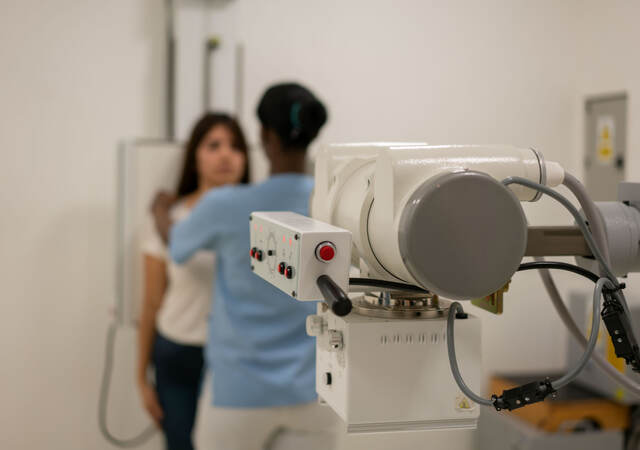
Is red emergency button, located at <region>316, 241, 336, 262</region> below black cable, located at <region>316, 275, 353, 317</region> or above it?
above

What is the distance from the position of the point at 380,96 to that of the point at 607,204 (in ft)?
6.12

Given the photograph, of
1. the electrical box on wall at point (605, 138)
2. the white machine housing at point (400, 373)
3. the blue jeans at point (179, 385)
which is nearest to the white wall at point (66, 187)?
the blue jeans at point (179, 385)

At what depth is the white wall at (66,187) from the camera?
88.4 inches

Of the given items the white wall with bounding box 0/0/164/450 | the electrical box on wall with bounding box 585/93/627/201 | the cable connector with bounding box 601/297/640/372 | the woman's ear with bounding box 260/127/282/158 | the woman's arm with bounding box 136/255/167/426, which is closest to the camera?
the cable connector with bounding box 601/297/640/372

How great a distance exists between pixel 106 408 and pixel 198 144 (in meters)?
0.93

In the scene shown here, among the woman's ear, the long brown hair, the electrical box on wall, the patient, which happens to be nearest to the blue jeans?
the patient

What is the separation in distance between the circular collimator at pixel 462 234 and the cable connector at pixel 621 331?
6.4 inches

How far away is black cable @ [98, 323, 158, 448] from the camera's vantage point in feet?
7.61

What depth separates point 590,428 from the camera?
223 centimetres

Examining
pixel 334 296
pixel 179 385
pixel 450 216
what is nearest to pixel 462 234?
pixel 450 216

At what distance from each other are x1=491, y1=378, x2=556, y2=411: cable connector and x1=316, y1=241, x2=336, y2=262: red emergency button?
0.69 ft

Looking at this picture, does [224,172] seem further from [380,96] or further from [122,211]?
[380,96]

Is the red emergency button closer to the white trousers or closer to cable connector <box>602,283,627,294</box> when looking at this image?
cable connector <box>602,283,627,294</box>

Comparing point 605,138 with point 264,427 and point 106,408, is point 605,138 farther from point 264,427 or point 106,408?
point 106,408
